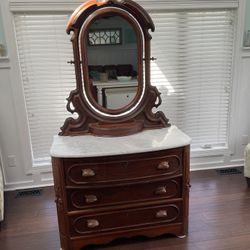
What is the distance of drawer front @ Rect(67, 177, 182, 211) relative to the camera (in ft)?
5.77

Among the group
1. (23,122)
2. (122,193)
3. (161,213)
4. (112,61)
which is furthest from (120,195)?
(23,122)

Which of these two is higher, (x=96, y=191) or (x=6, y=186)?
(x=96, y=191)

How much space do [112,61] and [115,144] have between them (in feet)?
2.06

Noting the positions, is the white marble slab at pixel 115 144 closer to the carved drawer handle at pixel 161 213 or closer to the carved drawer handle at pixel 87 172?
the carved drawer handle at pixel 87 172

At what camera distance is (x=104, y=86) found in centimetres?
196

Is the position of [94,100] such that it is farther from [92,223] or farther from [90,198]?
[92,223]

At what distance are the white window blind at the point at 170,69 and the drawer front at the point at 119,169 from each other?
1.10 m

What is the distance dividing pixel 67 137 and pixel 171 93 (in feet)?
4.38

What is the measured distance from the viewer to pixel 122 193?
1.80 meters

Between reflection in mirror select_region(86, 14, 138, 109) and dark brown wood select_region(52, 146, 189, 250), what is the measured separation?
1.64ft

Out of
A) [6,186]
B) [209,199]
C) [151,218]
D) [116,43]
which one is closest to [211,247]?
[151,218]

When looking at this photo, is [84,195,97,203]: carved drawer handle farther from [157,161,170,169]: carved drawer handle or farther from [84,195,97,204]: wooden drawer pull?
[157,161,170,169]: carved drawer handle

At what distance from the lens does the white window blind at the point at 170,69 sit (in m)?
2.46

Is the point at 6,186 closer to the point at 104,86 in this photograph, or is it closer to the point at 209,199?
the point at 104,86
